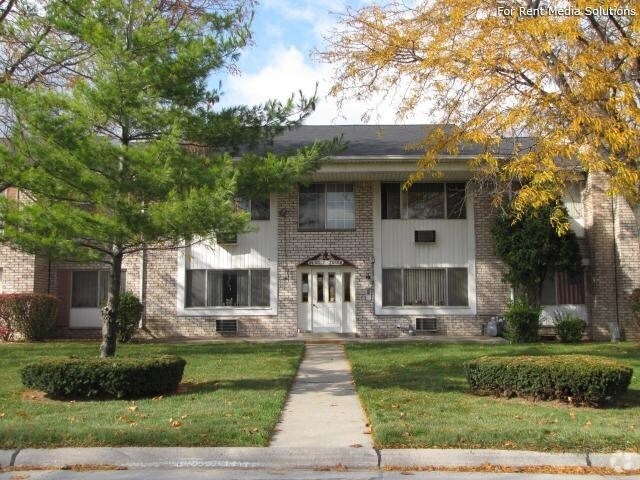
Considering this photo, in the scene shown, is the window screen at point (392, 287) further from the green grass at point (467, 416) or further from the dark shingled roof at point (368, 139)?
the green grass at point (467, 416)

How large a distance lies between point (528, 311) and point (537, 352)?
3259 mm

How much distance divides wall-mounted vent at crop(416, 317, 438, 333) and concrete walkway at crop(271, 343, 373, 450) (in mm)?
7027

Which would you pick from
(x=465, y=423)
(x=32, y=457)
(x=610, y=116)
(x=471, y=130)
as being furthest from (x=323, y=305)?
(x=32, y=457)

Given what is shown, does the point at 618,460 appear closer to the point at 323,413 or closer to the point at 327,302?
the point at 323,413

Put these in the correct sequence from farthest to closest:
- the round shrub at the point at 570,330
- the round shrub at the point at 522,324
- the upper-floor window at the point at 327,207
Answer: the upper-floor window at the point at 327,207
the round shrub at the point at 570,330
the round shrub at the point at 522,324

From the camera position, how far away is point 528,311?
742 inches

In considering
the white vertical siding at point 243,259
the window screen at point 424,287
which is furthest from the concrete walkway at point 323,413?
the window screen at point 424,287

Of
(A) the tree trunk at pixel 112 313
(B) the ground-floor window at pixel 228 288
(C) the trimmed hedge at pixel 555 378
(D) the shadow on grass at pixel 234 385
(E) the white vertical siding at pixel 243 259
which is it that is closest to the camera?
(C) the trimmed hedge at pixel 555 378

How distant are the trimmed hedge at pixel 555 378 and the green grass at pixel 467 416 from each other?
176 mm

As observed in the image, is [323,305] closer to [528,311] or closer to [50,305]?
[528,311]

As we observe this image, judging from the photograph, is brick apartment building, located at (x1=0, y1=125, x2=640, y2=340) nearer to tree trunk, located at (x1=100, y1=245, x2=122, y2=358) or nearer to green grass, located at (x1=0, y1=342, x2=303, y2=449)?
green grass, located at (x1=0, y1=342, x2=303, y2=449)

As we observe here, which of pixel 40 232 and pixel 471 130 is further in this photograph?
pixel 471 130

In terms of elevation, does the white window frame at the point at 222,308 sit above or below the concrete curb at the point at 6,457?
above

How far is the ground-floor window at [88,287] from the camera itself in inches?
858
